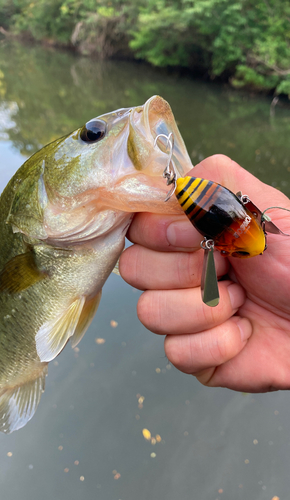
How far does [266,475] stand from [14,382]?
7.53 feet

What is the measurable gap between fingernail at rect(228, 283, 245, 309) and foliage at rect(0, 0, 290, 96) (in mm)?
14302

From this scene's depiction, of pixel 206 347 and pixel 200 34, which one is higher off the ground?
pixel 206 347

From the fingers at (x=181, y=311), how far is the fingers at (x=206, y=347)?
3 centimetres

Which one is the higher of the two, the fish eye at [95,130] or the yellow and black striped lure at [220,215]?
the fish eye at [95,130]

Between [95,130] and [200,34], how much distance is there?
19.6 metres

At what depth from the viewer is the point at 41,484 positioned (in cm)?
248

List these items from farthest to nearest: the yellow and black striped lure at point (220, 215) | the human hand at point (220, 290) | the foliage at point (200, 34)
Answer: the foliage at point (200, 34) < the human hand at point (220, 290) < the yellow and black striped lure at point (220, 215)

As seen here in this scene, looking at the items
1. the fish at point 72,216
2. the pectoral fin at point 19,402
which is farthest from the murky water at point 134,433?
the fish at point 72,216

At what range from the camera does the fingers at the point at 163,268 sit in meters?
1.16

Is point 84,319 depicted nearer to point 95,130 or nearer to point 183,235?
point 183,235

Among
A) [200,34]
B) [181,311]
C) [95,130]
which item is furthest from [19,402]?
[200,34]

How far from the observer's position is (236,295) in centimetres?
132

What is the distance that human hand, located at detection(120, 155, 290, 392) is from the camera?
45.3 inches

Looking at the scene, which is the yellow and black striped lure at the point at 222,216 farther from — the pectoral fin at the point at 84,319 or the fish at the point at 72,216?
the pectoral fin at the point at 84,319
